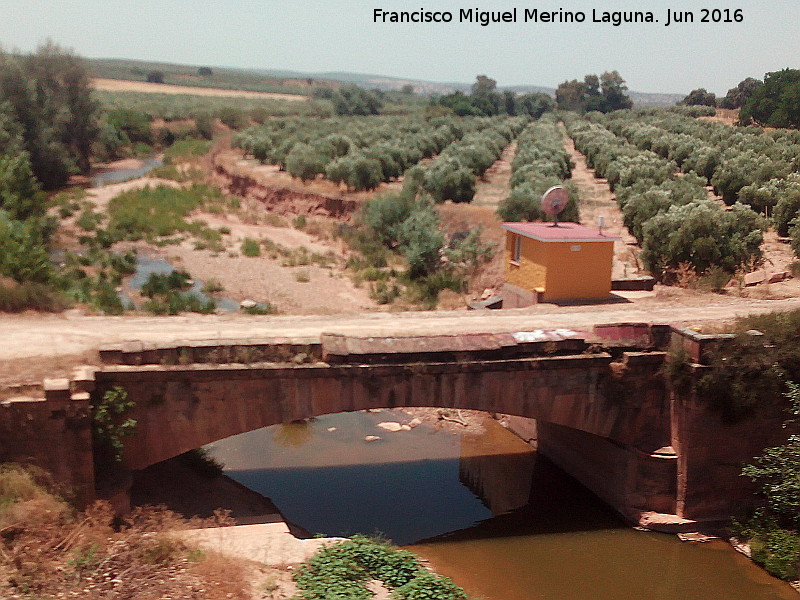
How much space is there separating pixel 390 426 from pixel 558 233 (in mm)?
6076

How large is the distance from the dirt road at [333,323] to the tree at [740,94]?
5664 cm

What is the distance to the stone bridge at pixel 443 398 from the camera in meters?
12.1

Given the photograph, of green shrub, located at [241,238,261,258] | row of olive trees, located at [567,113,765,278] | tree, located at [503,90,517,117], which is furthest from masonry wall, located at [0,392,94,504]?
tree, located at [503,90,517,117]

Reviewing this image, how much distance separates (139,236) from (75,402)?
2786 cm

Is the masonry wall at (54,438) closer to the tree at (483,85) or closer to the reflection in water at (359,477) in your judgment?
the reflection in water at (359,477)

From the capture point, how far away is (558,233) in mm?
19109

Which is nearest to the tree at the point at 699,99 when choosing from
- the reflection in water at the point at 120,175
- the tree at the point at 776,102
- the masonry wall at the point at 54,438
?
the tree at the point at 776,102

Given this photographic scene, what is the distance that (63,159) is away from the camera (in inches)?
1956

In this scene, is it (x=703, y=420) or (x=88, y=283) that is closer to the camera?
(x=703, y=420)

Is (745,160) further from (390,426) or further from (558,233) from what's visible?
(390,426)

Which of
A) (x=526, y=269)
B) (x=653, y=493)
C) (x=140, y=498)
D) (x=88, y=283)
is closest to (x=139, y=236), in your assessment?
(x=88, y=283)

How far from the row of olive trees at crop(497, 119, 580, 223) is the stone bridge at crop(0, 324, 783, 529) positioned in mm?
16112

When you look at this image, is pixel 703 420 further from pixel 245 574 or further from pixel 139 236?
pixel 139 236

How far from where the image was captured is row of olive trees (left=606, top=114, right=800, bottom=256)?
30.6 metres
